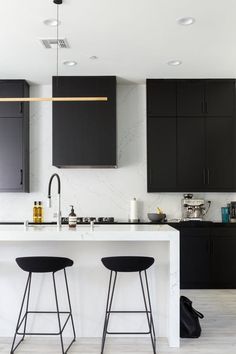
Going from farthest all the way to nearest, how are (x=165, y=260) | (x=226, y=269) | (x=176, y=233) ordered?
1. (x=226, y=269)
2. (x=165, y=260)
3. (x=176, y=233)

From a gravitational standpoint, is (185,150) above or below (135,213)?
above

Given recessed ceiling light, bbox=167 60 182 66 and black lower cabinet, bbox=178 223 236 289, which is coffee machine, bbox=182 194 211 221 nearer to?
black lower cabinet, bbox=178 223 236 289

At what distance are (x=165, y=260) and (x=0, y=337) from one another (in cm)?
152

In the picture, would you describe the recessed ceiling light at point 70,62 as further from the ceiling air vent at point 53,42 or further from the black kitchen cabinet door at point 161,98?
the black kitchen cabinet door at point 161,98

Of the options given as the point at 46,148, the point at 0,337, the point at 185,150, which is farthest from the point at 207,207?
the point at 0,337

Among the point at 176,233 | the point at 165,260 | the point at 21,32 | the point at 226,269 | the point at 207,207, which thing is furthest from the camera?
the point at 207,207

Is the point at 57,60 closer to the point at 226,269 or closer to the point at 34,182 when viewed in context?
the point at 34,182

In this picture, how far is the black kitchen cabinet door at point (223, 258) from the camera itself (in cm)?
526

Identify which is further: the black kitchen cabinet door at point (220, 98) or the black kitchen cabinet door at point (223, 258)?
the black kitchen cabinet door at point (220, 98)

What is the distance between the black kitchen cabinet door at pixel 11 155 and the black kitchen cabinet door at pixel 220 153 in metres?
2.50

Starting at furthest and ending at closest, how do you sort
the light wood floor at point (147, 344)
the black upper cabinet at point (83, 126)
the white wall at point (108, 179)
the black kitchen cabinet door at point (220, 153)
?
the white wall at point (108, 179)
the black kitchen cabinet door at point (220, 153)
the black upper cabinet at point (83, 126)
the light wood floor at point (147, 344)

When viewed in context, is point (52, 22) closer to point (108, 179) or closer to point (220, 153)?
point (108, 179)

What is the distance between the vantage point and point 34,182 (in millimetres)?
5789

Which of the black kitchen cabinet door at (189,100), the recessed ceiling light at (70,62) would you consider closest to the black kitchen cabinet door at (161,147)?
the black kitchen cabinet door at (189,100)
